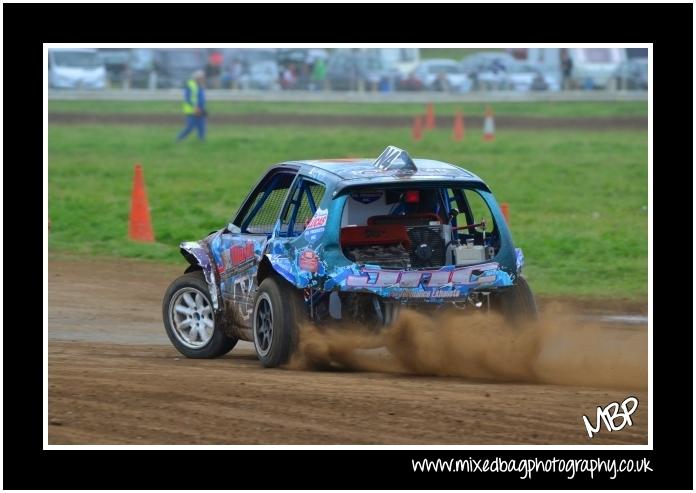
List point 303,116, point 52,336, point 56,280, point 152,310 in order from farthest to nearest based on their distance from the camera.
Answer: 1. point 303,116
2. point 56,280
3. point 152,310
4. point 52,336

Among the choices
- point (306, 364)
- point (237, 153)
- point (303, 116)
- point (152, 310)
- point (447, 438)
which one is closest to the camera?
point (447, 438)

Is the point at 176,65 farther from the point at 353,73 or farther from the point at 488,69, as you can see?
the point at 488,69

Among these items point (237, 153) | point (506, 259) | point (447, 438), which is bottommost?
point (447, 438)

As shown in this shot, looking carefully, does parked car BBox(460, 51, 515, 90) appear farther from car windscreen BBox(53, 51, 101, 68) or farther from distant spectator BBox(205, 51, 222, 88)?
car windscreen BBox(53, 51, 101, 68)

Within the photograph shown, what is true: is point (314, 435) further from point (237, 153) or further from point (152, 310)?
point (237, 153)

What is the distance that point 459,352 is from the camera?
9.95 metres

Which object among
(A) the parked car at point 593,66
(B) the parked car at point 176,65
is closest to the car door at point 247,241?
(B) the parked car at point 176,65

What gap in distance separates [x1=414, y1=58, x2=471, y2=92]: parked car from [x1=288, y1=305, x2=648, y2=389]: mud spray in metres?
42.9

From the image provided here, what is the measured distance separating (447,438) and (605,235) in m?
12.6

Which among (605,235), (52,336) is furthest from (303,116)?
(52,336)

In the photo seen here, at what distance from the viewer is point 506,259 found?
10.2m

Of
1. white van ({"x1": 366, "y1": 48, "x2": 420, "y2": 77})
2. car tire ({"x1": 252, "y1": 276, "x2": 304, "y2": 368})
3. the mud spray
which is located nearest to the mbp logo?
the mud spray

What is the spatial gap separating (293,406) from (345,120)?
33.7 m

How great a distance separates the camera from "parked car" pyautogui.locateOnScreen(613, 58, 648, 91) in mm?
49281
